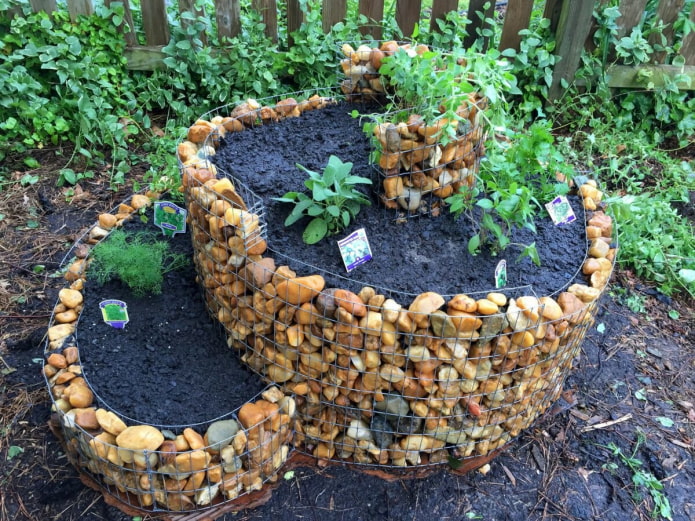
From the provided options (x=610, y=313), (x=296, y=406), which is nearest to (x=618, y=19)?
(x=610, y=313)

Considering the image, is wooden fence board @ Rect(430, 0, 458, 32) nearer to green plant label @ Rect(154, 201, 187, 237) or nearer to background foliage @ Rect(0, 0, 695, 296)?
background foliage @ Rect(0, 0, 695, 296)

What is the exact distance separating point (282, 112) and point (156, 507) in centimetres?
211

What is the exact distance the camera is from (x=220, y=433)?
2.29m

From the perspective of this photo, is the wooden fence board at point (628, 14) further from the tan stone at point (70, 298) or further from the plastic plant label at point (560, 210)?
the tan stone at point (70, 298)

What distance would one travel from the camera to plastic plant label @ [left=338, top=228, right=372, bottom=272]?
238 centimetres

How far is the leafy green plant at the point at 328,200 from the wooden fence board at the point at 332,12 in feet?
7.11

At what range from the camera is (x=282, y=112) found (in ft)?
10.9

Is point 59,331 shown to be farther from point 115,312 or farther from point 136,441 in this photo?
point 136,441

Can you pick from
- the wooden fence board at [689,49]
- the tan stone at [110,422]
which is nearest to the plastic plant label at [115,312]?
the tan stone at [110,422]

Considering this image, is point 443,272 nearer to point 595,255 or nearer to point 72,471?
point 595,255

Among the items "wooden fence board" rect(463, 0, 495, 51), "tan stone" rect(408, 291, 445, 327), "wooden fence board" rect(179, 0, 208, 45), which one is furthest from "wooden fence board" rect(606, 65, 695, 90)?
"tan stone" rect(408, 291, 445, 327)

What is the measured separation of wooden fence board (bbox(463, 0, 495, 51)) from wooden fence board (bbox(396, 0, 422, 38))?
39 centimetres

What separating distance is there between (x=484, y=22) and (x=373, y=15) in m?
0.84

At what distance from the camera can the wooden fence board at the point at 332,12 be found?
423 centimetres
